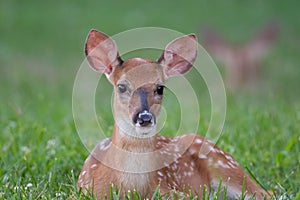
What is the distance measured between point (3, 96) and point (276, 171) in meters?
4.57

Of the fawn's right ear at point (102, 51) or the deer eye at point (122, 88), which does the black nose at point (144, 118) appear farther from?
the fawn's right ear at point (102, 51)

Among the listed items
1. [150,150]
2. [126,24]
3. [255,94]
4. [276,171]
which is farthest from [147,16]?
[150,150]

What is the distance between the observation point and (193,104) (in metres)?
6.48

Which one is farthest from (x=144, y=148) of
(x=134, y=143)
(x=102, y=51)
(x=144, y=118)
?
(x=102, y=51)

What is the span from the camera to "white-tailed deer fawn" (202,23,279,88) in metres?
10.7

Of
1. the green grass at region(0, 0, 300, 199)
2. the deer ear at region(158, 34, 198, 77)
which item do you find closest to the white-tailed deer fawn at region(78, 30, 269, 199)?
the deer ear at region(158, 34, 198, 77)

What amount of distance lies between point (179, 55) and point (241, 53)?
6.79m

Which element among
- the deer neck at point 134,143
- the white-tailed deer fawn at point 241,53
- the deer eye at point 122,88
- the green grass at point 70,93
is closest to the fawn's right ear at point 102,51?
the deer eye at point 122,88

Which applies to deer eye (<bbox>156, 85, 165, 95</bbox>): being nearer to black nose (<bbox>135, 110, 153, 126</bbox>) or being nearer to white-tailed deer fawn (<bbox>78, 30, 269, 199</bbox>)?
white-tailed deer fawn (<bbox>78, 30, 269, 199</bbox>)

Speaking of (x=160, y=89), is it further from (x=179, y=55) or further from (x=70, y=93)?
(x=70, y=93)

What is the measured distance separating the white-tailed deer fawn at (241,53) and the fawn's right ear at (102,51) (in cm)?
663

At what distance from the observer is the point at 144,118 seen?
12.0 ft

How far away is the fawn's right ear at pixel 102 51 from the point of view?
13.2 ft

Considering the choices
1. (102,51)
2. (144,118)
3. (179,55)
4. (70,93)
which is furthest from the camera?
(70,93)
